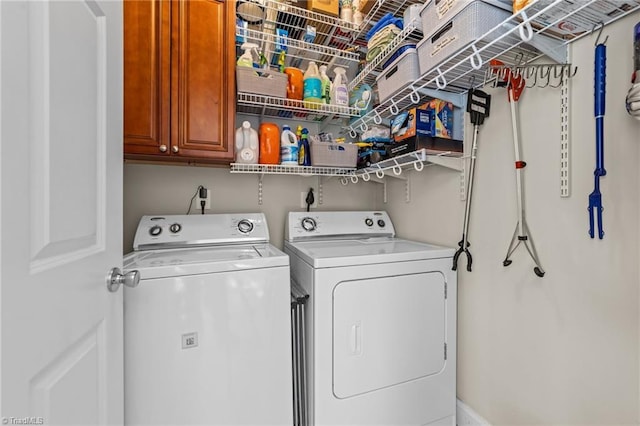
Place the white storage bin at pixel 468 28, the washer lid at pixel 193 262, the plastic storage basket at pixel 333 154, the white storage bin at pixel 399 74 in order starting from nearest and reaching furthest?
the white storage bin at pixel 468 28
the washer lid at pixel 193 262
the white storage bin at pixel 399 74
the plastic storage basket at pixel 333 154

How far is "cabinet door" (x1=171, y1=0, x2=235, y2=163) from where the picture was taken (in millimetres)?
1545

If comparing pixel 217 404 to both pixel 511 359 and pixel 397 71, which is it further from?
pixel 397 71

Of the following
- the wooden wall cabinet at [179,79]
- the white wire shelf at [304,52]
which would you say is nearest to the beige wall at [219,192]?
the wooden wall cabinet at [179,79]

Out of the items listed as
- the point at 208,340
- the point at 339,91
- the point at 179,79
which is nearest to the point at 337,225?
the point at 339,91

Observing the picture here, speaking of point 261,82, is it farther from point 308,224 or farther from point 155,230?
point 155,230

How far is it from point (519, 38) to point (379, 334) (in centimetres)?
141

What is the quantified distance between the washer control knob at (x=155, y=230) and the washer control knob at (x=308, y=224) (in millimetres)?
907

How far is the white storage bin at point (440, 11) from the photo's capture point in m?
1.07

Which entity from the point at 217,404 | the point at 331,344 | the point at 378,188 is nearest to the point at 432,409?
the point at 331,344

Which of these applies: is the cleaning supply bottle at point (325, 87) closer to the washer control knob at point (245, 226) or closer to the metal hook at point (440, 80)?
the metal hook at point (440, 80)

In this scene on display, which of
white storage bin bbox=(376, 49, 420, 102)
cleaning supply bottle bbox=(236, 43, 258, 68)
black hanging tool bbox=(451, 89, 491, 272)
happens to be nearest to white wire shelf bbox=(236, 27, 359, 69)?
cleaning supply bottle bbox=(236, 43, 258, 68)

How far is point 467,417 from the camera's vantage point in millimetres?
1620

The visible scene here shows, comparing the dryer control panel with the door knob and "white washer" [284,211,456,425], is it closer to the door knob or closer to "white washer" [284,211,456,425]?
"white washer" [284,211,456,425]

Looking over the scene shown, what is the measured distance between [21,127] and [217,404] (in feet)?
3.99
